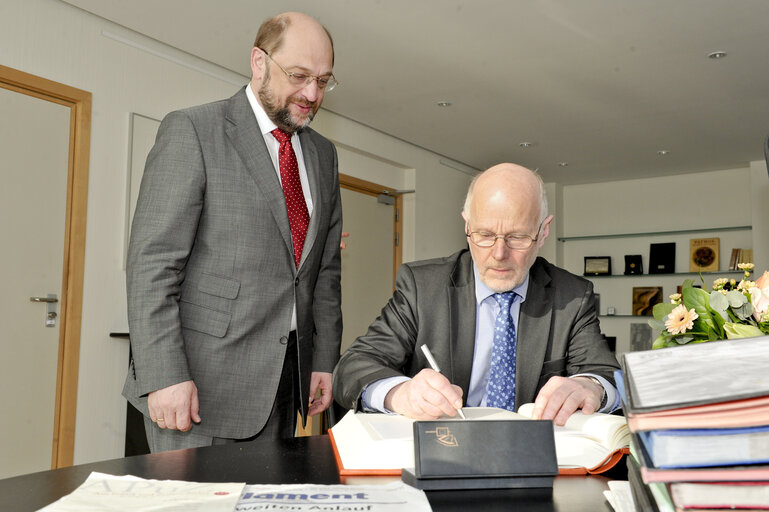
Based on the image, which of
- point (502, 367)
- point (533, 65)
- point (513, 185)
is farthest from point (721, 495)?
point (533, 65)

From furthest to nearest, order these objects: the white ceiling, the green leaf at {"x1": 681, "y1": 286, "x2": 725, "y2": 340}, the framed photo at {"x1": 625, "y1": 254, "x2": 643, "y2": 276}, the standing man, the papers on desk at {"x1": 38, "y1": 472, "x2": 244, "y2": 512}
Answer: the framed photo at {"x1": 625, "y1": 254, "x2": 643, "y2": 276} < the white ceiling < the standing man < the green leaf at {"x1": 681, "y1": 286, "x2": 725, "y2": 340} < the papers on desk at {"x1": 38, "y1": 472, "x2": 244, "y2": 512}

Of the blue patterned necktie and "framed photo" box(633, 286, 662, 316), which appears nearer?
the blue patterned necktie

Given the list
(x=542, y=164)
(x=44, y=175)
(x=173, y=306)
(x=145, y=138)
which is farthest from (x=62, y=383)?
(x=542, y=164)

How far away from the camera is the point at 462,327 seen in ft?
5.59

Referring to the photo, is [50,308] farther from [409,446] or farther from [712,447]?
[712,447]

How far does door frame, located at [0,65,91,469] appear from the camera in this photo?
142 inches

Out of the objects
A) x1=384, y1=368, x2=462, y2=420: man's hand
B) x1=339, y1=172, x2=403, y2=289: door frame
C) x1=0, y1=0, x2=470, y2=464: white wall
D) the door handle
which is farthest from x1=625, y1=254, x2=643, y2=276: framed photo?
x1=384, y1=368, x2=462, y2=420: man's hand

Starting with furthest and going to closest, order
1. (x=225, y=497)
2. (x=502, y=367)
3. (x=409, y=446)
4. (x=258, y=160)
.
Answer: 1. (x=258, y=160)
2. (x=502, y=367)
3. (x=409, y=446)
4. (x=225, y=497)

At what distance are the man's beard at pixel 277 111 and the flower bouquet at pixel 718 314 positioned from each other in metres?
1.18

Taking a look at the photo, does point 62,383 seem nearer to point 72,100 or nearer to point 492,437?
point 72,100

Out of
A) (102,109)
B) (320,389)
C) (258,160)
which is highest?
(102,109)

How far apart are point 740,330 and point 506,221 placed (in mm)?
678

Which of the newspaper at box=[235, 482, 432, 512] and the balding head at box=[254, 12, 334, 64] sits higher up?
the balding head at box=[254, 12, 334, 64]

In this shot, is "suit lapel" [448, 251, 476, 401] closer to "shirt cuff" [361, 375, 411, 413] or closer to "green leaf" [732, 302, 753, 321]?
"shirt cuff" [361, 375, 411, 413]
